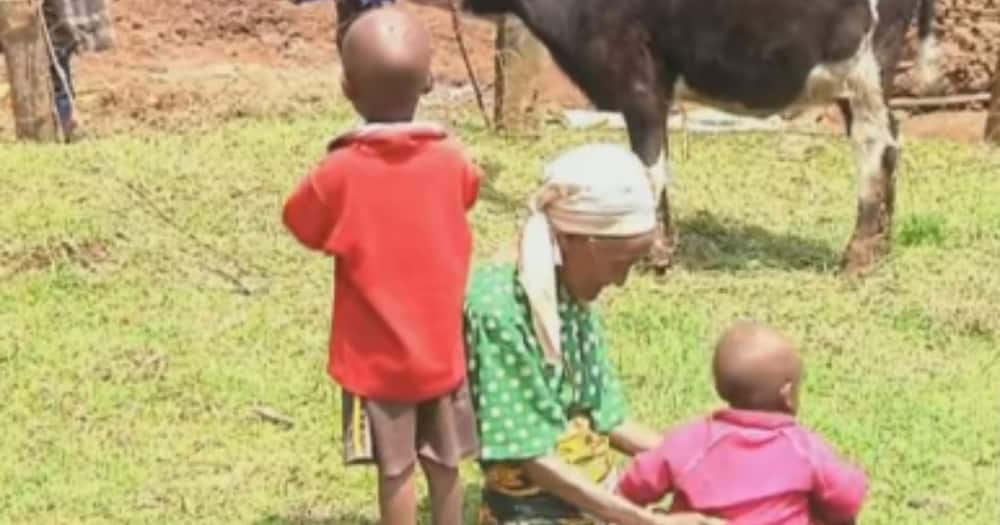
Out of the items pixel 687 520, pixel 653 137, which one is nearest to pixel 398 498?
pixel 687 520

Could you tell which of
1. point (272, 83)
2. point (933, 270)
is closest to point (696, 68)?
point (933, 270)

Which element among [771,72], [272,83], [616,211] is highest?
[616,211]

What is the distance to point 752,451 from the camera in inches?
184

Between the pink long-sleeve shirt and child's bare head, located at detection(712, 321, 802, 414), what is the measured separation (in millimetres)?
27

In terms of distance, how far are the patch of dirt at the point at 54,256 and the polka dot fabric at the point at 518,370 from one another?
4.04 m

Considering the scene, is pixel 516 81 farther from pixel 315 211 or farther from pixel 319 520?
pixel 315 211

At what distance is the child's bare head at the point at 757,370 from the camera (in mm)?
4641

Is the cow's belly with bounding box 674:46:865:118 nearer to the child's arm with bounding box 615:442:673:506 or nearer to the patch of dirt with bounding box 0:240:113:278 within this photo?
the patch of dirt with bounding box 0:240:113:278

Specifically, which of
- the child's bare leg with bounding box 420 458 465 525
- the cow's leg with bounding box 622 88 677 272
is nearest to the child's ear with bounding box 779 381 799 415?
the child's bare leg with bounding box 420 458 465 525

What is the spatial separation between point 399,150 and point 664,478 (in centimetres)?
101

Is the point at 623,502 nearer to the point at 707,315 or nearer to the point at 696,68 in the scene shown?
the point at 707,315

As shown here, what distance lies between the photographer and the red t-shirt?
17.0ft

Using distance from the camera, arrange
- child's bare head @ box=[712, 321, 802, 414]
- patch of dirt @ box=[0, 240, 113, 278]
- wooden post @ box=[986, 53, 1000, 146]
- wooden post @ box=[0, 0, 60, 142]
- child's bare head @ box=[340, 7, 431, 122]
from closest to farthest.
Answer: child's bare head @ box=[712, 321, 802, 414] → child's bare head @ box=[340, 7, 431, 122] → patch of dirt @ box=[0, 240, 113, 278] → wooden post @ box=[0, 0, 60, 142] → wooden post @ box=[986, 53, 1000, 146]

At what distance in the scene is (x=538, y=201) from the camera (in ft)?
16.3
